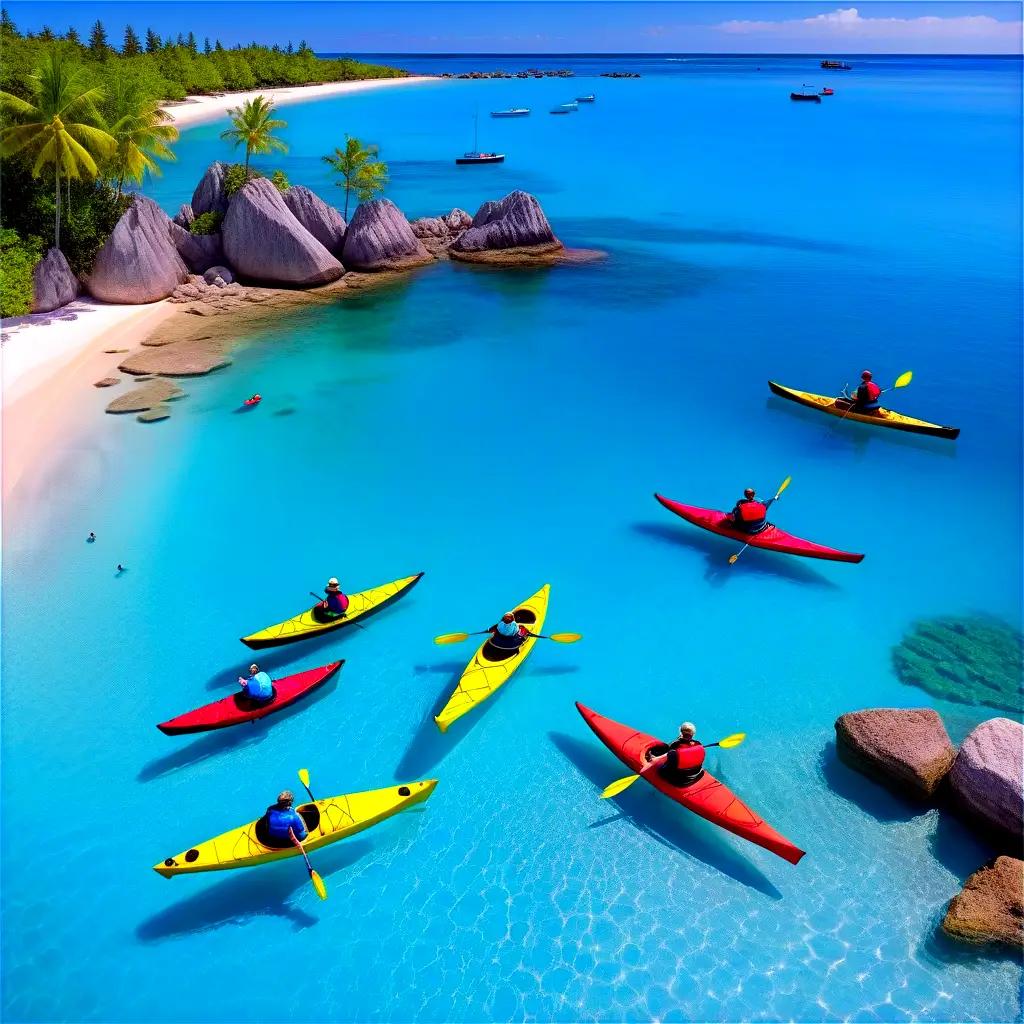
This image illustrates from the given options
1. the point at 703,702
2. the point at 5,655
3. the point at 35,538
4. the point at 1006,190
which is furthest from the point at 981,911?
the point at 1006,190

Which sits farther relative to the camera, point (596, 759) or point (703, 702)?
point (703, 702)

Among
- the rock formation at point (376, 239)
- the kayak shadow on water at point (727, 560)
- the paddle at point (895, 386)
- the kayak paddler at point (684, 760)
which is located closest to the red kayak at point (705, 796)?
the kayak paddler at point (684, 760)

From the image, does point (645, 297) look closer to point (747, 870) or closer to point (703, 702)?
point (703, 702)

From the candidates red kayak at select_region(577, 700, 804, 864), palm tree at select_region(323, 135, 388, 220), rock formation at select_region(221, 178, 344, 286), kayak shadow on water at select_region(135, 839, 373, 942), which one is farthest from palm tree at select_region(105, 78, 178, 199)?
red kayak at select_region(577, 700, 804, 864)

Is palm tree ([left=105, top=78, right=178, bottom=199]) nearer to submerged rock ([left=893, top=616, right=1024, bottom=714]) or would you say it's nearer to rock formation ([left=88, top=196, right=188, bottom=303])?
rock formation ([left=88, top=196, right=188, bottom=303])

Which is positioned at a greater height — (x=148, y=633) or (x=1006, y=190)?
(x=1006, y=190)

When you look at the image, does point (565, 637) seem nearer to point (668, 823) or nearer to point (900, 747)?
point (668, 823)
